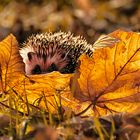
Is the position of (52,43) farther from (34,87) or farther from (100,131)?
(100,131)

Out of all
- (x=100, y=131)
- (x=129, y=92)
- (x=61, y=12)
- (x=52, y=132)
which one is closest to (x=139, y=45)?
(x=129, y=92)

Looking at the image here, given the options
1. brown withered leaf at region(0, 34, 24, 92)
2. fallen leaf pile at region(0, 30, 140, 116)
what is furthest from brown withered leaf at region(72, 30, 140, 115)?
brown withered leaf at region(0, 34, 24, 92)

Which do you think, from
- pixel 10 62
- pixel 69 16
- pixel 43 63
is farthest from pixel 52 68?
pixel 69 16

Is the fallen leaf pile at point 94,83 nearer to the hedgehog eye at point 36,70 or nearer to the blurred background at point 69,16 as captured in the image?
the hedgehog eye at point 36,70

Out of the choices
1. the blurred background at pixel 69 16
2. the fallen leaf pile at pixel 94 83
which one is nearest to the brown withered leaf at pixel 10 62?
the fallen leaf pile at pixel 94 83

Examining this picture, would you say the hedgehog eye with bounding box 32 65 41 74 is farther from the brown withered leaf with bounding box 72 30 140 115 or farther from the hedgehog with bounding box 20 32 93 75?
the brown withered leaf with bounding box 72 30 140 115

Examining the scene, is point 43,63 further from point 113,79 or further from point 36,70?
point 113,79
